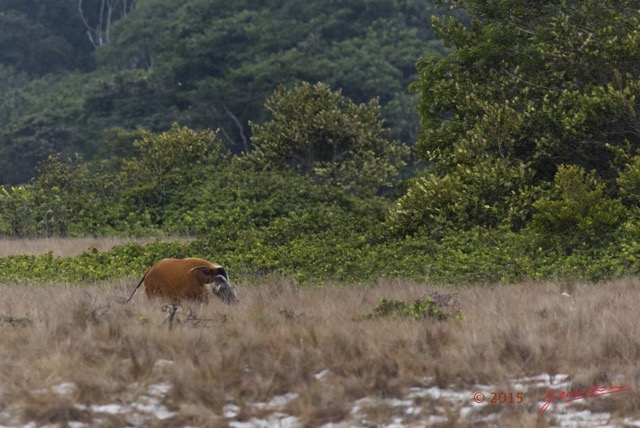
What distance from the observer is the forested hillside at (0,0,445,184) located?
46.4m

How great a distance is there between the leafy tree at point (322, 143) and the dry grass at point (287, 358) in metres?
18.7

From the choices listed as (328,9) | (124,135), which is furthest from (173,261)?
(328,9)

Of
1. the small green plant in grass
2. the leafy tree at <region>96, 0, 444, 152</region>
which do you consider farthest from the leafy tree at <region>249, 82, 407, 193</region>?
the small green plant in grass

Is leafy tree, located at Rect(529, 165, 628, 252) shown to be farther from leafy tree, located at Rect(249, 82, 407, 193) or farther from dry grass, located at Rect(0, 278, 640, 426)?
leafy tree, located at Rect(249, 82, 407, 193)

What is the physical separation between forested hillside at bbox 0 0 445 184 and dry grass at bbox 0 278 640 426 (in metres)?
34.9

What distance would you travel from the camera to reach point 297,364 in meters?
7.52

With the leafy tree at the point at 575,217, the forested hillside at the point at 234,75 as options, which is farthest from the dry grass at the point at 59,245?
the forested hillside at the point at 234,75

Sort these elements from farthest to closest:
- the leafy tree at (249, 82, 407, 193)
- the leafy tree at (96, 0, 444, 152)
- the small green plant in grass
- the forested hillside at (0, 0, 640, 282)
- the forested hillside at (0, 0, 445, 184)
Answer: the forested hillside at (0, 0, 445, 184) → the leafy tree at (96, 0, 444, 152) → the leafy tree at (249, 82, 407, 193) → the forested hillside at (0, 0, 640, 282) → the small green plant in grass

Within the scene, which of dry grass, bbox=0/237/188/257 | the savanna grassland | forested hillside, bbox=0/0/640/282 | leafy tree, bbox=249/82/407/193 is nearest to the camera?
the savanna grassland

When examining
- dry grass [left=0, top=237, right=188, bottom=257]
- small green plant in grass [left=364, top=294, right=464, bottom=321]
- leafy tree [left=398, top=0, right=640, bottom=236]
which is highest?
leafy tree [left=398, top=0, right=640, bottom=236]

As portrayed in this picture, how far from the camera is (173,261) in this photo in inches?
435

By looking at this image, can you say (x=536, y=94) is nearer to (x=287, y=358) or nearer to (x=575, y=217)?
(x=575, y=217)

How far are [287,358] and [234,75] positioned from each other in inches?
1577

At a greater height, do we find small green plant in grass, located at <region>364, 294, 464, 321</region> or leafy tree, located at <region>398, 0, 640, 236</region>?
leafy tree, located at <region>398, 0, 640, 236</region>
